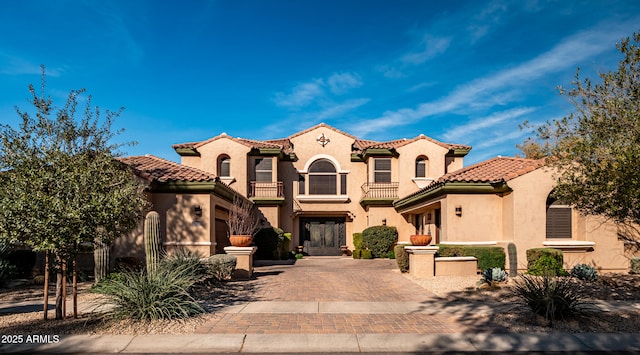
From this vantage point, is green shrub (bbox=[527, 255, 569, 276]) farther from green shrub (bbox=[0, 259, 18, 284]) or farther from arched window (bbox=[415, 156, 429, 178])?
green shrub (bbox=[0, 259, 18, 284])

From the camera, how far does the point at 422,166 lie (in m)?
27.4

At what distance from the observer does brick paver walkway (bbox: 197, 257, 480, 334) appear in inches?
327

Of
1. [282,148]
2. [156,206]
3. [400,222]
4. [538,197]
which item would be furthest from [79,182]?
[400,222]

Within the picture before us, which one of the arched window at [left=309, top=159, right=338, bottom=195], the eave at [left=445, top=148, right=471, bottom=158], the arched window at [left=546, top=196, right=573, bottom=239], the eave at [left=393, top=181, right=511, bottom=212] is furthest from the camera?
the arched window at [left=309, top=159, right=338, bottom=195]

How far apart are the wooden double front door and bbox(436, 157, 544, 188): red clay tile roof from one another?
11.2 m

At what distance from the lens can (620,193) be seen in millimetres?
9789

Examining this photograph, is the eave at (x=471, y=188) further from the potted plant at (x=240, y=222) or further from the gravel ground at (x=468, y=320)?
the potted plant at (x=240, y=222)

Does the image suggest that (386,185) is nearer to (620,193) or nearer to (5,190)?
(620,193)

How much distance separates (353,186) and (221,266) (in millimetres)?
15370

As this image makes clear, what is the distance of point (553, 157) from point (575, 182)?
1100 mm

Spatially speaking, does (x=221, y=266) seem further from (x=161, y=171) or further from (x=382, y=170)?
(x=382, y=170)

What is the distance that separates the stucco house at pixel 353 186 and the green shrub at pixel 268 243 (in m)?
1.35

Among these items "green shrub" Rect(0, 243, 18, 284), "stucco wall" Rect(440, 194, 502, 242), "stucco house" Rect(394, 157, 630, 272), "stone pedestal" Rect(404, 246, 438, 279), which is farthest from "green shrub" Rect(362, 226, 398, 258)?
"green shrub" Rect(0, 243, 18, 284)

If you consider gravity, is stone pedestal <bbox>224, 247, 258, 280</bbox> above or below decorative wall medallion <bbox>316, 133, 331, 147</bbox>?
below
